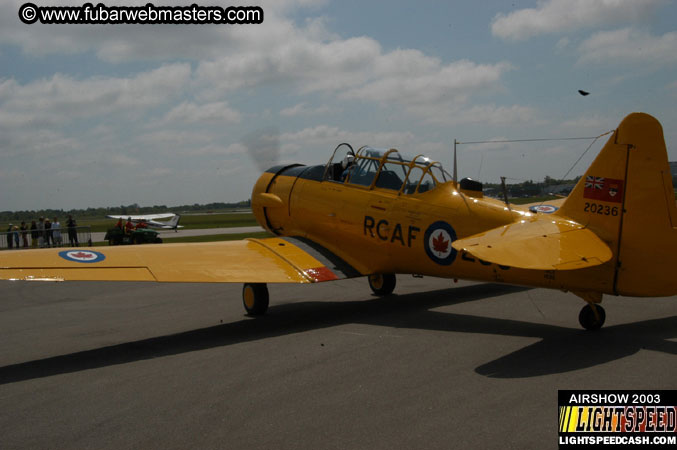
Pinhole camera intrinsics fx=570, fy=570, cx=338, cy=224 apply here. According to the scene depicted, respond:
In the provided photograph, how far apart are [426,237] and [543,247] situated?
7.45ft

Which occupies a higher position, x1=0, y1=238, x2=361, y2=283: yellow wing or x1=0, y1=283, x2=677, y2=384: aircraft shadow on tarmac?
x1=0, y1=238, x2=361, y2=283: yellow wing

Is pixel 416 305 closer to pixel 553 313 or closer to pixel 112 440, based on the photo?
pixel 553 313

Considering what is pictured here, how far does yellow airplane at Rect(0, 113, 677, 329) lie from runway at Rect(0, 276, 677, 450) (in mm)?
705

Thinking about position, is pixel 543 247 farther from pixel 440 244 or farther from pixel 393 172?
pixel 393 172

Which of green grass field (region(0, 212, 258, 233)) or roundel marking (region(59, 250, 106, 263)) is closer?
roundel marking (region(59, 250, 106, 263))

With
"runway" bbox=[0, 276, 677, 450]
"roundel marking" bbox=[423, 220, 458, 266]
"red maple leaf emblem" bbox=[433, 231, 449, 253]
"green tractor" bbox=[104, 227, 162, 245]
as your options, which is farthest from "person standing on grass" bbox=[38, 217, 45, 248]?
"red maple leaf emblem" bbox=[433, 231, 449, 253]

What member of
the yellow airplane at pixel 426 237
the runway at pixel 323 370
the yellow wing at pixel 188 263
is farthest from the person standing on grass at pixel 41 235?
the yellow wing at pixel 188 263

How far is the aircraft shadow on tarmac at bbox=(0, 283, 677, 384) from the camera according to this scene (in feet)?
18.6

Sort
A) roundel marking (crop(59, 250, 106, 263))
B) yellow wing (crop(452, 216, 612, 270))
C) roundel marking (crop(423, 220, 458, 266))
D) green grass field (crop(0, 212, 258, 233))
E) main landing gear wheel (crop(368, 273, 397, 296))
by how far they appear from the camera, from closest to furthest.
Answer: yellow wing (crop(452, 216, 612, 270))
roundel marking (crop(59, 250, 106, 263))
roundel marking (crop(423, 220, 458, 266))
main landing gear wheel (crop(368, 273, 397, 296))
green grass field (crop(0, 212, 258, 233))

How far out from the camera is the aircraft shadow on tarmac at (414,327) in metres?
5.66

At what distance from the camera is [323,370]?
18.5 feet

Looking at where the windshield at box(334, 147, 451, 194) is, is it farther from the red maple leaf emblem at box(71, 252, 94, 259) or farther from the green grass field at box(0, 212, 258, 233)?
the green grass field at box(0, 212, 258, 233)

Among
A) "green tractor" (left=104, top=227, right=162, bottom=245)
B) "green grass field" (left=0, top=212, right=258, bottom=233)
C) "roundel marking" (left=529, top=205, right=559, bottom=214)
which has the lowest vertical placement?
"green grass field" (left=0, top=212, right=258, bottom=233)

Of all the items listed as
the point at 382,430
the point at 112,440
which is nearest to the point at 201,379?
the point at 112,440
